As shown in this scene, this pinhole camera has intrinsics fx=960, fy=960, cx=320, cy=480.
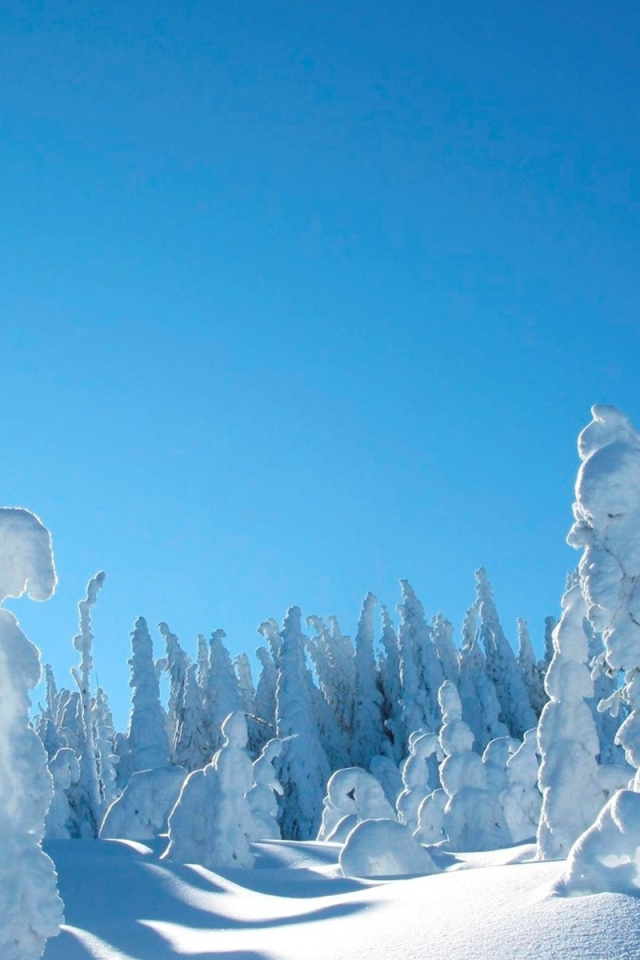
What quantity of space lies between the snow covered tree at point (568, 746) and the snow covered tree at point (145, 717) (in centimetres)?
2241

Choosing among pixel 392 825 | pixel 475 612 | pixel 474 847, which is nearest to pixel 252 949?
pixel 392 825

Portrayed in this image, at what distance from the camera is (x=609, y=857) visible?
8672 mm

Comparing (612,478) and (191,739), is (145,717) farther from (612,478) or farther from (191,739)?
(612,478)

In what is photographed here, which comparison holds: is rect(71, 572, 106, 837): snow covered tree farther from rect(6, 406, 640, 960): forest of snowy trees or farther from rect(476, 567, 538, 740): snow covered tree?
rect(476, 567, 538, 740): snow covered tree

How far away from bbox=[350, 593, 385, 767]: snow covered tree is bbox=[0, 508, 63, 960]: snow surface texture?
159 ft

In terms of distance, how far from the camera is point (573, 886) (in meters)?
8.70

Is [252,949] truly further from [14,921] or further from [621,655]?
[621,655]

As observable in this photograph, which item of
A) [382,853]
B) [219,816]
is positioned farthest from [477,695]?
[382,853]

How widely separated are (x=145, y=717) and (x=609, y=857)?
3216 centimetres

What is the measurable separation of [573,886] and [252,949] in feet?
12.4

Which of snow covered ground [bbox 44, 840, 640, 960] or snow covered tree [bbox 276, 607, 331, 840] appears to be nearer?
snow covered ground [bbox 44, 840, 640, 960]

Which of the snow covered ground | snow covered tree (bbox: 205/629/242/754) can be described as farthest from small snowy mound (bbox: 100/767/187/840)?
snow covered tree (bbox: 205/629/242/754)

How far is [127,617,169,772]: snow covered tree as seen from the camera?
123ft

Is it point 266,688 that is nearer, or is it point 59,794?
point 59,794
